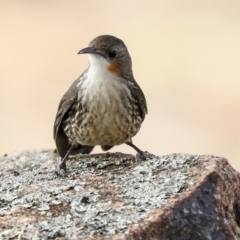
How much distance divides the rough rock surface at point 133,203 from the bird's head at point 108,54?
1.35 metres

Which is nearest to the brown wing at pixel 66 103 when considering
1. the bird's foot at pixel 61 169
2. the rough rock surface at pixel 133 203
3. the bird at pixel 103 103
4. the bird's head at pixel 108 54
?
the bird at pixel 103 103

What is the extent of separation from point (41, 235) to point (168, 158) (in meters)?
0.98

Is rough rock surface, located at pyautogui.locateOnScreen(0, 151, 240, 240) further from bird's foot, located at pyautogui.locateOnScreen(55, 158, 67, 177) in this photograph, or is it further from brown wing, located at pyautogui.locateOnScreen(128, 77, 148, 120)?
brown wing, located at pyautogui.locateOnScreen(128, 77, 148, 120)

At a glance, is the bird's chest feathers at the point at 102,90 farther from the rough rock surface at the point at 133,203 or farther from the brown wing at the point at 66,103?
the rough rock surface at the point at 133,203

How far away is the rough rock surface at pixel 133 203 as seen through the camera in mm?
2639

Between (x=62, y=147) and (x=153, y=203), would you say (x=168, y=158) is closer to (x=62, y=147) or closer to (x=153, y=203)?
(x=153, y=203)

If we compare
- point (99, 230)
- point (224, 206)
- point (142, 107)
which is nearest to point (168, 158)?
point (224, 206)

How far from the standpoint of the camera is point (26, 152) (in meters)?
4.72

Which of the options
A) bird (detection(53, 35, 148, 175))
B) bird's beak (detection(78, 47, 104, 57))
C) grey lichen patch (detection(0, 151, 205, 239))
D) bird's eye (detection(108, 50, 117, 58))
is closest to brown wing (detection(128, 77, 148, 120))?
bird (detection(53, 35, 148, 175))

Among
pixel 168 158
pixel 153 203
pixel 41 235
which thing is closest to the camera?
pixel 41 235

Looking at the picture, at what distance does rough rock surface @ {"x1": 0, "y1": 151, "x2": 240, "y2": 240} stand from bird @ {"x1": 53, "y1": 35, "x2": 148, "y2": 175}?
1.15m

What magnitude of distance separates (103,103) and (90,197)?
1717 millimetres

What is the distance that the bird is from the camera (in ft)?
15.1

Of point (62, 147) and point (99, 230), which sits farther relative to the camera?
point (62, 147)
